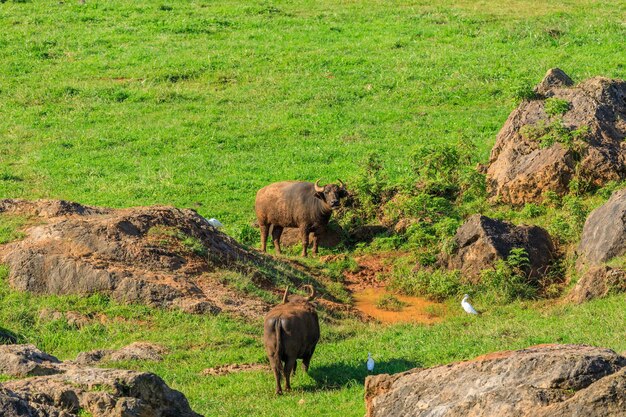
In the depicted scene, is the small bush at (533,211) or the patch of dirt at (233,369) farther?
the small bush at (533,211)

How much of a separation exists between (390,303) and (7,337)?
651 cm

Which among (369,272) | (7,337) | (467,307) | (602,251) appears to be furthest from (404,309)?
(7,337)

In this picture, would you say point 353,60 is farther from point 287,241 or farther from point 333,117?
point 287,241

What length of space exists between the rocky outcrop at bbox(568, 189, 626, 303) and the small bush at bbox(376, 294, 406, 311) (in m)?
2.92

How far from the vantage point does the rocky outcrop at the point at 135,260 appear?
16.5 metres

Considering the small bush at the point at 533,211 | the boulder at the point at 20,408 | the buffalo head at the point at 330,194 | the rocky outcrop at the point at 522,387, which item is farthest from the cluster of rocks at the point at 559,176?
the boulder at the point at 20,408

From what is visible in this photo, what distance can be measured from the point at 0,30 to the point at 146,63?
6736 millimetres

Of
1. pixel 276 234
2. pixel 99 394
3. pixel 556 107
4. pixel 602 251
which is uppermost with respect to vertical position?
pixel 99 394

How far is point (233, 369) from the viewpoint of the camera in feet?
47.3

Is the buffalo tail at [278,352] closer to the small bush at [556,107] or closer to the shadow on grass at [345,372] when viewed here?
the shadow on grass at [345,372]

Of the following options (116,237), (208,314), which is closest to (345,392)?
(208,314)

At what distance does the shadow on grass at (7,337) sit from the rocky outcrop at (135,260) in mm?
1231

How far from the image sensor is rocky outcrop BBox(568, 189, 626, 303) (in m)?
16.7

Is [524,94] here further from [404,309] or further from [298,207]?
[404,309]
